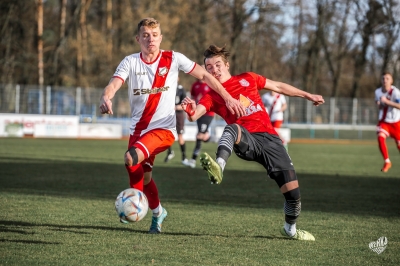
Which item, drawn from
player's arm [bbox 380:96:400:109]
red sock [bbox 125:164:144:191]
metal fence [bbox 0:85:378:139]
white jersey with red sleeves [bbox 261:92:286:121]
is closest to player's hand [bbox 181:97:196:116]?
red sock [bbox 125:164:144:191]

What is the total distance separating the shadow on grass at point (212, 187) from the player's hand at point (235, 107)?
3.37 metres

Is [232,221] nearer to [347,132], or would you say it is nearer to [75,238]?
[75,238]

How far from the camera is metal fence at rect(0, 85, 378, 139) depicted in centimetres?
3297

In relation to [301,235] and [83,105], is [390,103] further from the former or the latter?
[83,105]

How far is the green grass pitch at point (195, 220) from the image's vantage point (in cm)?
575

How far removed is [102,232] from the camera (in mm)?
6887

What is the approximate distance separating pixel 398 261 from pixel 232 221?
2.65 metres

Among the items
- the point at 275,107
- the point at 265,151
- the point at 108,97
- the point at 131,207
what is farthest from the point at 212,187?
the point at 275,107

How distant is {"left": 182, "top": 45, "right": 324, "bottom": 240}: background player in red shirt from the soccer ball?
3.01ft

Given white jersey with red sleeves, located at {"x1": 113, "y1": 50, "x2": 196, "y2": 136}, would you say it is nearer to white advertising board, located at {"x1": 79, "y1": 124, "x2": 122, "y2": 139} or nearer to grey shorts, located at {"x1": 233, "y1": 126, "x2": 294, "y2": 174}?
grey shorts, located at {"x1": 233, "y1": 126, "x2": 294, "y2": 174}

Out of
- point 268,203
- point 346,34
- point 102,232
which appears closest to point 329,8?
point 346,34
